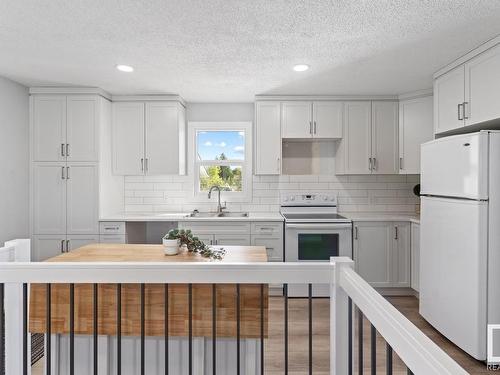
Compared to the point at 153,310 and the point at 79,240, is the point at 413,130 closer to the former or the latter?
the point at 153,310

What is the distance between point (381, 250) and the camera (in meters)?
3.92

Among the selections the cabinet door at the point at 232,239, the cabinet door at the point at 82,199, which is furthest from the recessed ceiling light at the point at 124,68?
the cabinet door at the point at 232,239

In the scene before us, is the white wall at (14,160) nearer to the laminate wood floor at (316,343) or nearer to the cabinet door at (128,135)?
the cabinet door at (128,135)

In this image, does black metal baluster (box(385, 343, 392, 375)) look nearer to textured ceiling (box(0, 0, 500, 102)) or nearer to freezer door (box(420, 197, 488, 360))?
textured ceiling (box(0, 0, 500, 102))

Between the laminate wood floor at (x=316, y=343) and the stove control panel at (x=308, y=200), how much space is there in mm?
1261

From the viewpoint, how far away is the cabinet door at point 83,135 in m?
3.85

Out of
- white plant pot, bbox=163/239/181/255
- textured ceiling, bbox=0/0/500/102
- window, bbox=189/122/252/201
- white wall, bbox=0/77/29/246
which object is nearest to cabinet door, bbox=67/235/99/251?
white wall, bbox=0/77/29/246

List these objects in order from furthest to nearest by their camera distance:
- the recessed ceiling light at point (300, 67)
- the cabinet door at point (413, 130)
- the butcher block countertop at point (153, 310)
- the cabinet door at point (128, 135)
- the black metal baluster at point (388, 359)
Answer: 1. the cabinet door at point (128, 135)
2. the cabinet door at point (413, 130)
3. the recessed ceiling light at point (300, 67)
4. the butcher block countertop at point (153, 310)
5. the black metal baluster at point (388, 359)

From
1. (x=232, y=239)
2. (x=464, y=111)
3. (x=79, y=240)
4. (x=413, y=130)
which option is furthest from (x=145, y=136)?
(x=464, y=111)

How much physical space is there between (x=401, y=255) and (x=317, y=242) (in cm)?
101

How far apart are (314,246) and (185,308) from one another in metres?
2.39

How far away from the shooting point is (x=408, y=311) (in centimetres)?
357

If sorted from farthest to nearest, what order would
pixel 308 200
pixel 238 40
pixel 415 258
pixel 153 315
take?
pixel 308 200, pixel 415 258, pixel 238 40, pixel 153 315

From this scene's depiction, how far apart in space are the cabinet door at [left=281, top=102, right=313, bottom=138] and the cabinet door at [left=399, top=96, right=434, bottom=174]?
113 cm
